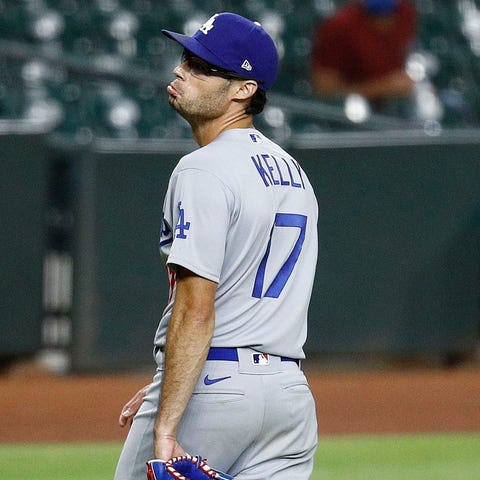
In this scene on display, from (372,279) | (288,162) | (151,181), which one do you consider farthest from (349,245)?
(288,162)

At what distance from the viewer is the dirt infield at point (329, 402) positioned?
7590mm

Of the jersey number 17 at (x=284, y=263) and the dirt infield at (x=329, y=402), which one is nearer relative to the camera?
the jersey number 17 at (x=284, y=263)

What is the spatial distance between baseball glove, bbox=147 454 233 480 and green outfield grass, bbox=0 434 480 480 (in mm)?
3259

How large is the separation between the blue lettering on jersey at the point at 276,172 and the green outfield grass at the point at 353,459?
3203mm

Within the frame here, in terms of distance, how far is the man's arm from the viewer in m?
2.73

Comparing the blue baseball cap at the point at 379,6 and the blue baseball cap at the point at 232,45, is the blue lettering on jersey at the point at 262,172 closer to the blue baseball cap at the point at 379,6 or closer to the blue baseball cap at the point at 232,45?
the blue baseball cap at the point at 232,45

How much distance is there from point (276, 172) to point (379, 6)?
291 inches

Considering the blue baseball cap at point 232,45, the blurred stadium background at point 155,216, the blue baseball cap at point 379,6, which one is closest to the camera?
the blue baseball cap at point 232,45

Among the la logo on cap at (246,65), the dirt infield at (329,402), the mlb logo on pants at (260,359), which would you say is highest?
the la logo on cap at (246,65)

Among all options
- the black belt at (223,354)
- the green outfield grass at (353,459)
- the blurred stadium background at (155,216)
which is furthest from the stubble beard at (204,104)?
the blurred stadium background at (155,216)

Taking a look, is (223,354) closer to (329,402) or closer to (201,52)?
(201,52)

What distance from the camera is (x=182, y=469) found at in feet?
8.85

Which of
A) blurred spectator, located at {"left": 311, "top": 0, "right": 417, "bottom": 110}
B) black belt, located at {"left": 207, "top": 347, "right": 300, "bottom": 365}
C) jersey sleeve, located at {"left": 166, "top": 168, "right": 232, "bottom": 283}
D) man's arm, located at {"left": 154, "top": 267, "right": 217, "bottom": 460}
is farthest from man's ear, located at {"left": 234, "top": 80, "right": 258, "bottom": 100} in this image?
blurred spectator, located at {"left": 311, "top": 0, "right": 417, "bottom": 110}

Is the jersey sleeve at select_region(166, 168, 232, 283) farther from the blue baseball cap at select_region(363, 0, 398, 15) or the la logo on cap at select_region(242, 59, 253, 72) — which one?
the blue baseball cap at select_region(363, 0, 398, 15)
